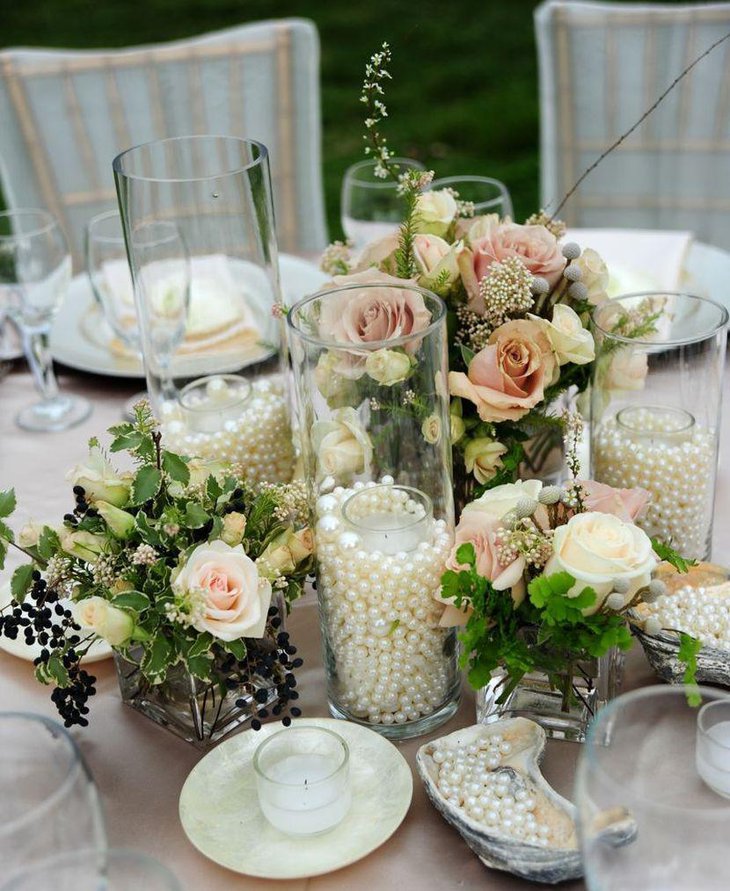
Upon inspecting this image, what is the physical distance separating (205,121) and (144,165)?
1251mm

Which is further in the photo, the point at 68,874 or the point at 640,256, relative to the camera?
the point at 640,256

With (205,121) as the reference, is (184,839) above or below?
below

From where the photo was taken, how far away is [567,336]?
1.02 m

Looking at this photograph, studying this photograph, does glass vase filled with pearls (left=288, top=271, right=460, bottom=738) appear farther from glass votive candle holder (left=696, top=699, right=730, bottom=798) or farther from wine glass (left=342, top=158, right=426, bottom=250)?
wine glass (left=342, top=158, right=426, bottom=250)

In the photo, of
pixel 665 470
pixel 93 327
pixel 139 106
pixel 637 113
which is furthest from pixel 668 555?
pixel 139 106

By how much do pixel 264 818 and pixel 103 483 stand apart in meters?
0.29

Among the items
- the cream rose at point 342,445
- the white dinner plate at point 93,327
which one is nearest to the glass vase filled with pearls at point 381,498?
the cream rose at point 342,445

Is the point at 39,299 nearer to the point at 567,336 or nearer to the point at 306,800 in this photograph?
the point at 567,336

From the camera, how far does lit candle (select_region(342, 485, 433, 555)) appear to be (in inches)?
35.9

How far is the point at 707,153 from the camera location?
233 centimetres

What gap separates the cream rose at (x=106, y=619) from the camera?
83 cm

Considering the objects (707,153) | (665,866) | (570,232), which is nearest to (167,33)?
(707,153)

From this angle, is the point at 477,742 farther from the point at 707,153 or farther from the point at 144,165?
the point at 707,153

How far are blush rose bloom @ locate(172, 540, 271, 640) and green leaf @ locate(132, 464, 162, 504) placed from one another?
6 centimetres
